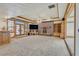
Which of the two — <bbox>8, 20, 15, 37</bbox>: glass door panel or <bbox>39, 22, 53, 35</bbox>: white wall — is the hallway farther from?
<bbox>39, 22, 53, 35</bbox>: white wall

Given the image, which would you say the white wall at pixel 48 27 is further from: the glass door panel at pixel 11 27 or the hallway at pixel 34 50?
the hallway at pixel 34 50

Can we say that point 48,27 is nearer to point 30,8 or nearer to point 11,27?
point 11,27

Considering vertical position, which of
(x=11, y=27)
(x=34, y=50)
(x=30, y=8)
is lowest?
(x=34, y=50)

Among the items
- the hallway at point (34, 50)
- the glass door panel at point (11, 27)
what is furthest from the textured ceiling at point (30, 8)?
the glass door panel at point (11, 27)

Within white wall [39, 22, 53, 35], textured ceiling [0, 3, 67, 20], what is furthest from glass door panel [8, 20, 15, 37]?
white wall [39, 22, 53, 35]

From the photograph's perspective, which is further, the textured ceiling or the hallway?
the textured ceiling

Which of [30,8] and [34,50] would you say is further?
[30,8]

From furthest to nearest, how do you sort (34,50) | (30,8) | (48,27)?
(48,27), (30,8), (34,50)

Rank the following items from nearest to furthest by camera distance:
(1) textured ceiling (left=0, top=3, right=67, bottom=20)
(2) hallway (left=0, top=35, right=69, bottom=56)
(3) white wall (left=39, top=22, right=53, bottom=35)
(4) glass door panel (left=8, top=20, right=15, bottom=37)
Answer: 1. (2) hallway (left=0, top=35, right=69, bottom=56)
2. (1) textured ceiling (left=0, top=3, right=67, bottom=20)
3. (4) glass door panel (left=8, top=20, right=15, bottom=37)
4. (3) white wall (left=39, top=22, right=53, bottom=35)

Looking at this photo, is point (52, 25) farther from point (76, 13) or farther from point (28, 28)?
point (76, 13)

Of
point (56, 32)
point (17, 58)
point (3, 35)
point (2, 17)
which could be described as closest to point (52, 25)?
point (56, 32)

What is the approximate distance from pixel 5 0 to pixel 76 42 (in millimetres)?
2981

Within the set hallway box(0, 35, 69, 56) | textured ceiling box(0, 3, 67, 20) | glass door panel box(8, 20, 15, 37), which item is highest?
textured ceiling box(0, 3, 67, 20)

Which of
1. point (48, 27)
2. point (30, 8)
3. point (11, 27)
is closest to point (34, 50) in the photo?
point (30, 8)
